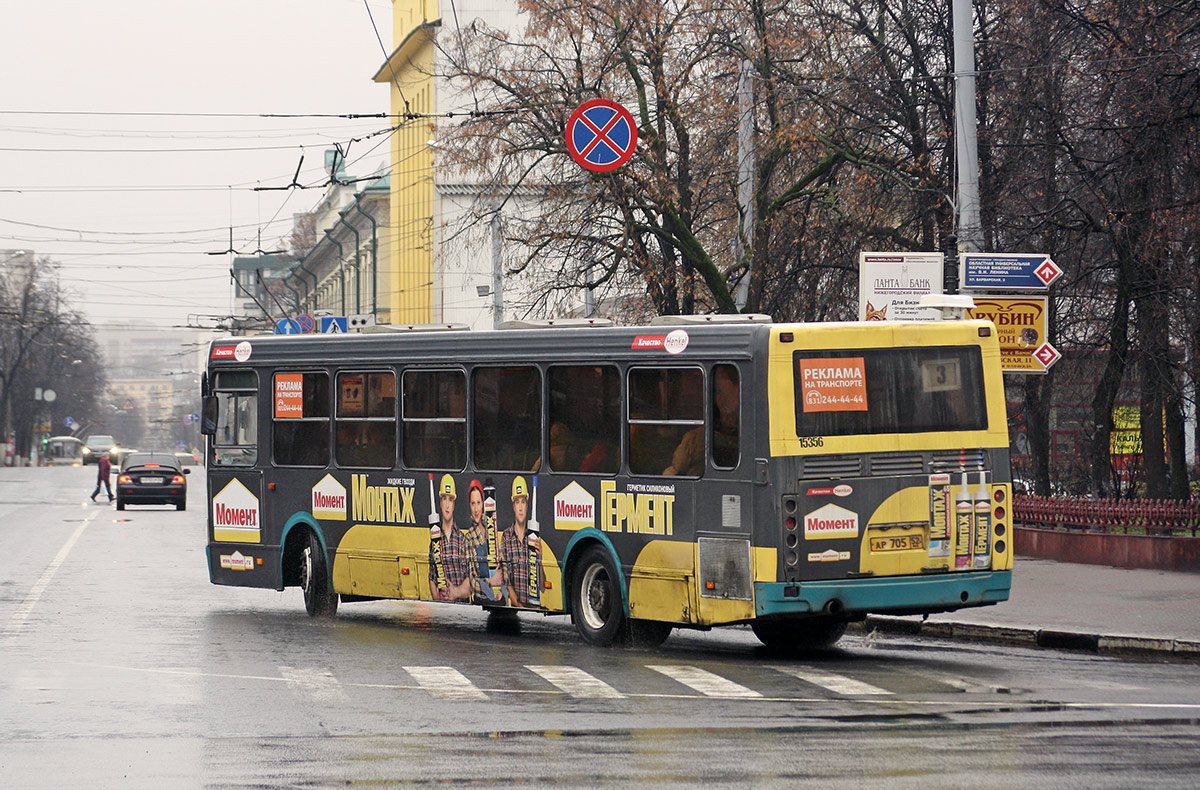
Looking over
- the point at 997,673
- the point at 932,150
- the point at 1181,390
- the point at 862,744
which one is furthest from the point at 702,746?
the point at 932,150

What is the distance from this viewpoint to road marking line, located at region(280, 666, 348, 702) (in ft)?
38.1

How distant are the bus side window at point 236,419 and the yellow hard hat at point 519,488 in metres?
4.15

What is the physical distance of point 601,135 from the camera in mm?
22844

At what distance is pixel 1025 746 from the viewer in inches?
374

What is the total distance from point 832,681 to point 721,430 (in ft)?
7.62

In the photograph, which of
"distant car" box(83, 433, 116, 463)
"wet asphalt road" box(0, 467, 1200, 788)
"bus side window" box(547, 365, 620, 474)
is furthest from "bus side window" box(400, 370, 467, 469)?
"distant car" box(83, 433, 116, 463)

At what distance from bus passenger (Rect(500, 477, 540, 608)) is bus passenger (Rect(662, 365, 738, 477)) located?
2.07 meters

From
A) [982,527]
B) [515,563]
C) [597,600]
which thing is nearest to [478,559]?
[515,563]

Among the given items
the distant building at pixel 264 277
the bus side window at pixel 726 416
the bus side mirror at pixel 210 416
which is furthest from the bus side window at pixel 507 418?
the distant building at pixel 264 277

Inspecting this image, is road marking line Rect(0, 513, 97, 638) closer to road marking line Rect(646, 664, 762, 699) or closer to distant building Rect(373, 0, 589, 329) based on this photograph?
road marking line Rect(646, 664, 762, 699)

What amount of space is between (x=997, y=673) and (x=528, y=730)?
4.62 meters

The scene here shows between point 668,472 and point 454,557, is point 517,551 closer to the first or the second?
point 454,557

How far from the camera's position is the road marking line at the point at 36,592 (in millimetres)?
16438

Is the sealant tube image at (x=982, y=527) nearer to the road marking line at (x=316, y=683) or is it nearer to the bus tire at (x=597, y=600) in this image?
the bus tire at (x=597, y=600)
